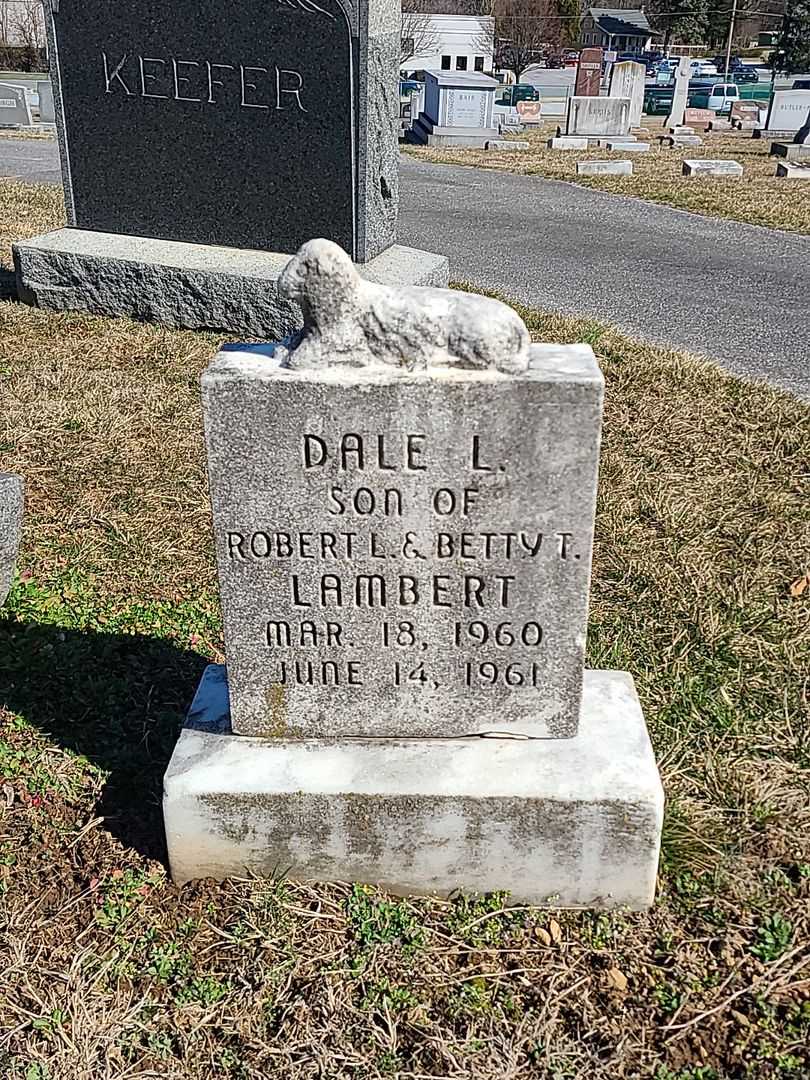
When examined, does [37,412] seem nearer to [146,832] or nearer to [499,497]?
[146,832]

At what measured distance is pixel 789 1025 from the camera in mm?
2266

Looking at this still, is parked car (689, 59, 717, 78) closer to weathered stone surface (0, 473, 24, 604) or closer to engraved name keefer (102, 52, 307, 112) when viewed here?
engraved name keefer (102, 52, 307, 112)

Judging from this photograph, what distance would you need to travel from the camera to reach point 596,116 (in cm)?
1933

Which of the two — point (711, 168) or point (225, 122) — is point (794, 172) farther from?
point (225, 122)

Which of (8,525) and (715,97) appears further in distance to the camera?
(715,97)

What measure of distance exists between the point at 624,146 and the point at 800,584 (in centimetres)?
1652

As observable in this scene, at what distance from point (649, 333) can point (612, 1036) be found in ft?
18.7

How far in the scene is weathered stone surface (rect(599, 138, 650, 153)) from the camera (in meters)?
18.3

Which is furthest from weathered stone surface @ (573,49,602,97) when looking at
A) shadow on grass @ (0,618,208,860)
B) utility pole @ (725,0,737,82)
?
utility pole @ (725,0,737,82)

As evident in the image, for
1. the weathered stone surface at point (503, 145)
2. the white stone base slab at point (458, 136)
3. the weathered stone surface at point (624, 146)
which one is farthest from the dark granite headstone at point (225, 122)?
the white stone base slab at point (458, 136)

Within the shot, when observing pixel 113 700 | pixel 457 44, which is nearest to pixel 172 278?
pixel 113 700

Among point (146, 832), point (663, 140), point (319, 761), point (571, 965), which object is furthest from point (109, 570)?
point (663, 140)

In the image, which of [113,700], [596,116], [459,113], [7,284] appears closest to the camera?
[113,700]

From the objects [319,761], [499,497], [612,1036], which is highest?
[499,497]
